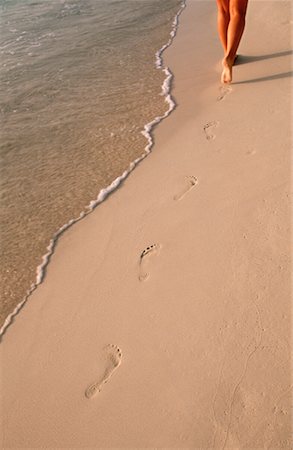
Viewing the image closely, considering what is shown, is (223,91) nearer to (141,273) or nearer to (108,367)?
(141,273)

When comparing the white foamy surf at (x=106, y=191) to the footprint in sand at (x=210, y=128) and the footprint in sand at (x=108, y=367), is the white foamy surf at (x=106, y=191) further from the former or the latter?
the footprint in sand at (x=108, y=367)

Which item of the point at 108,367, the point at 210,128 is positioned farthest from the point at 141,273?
the point at 210,128

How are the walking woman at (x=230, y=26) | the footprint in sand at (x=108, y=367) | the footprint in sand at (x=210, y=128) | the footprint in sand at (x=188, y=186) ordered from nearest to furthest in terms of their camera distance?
1. the footprint in sand at (x=108, y=367)
2. the footprint in sand at (x=188, y=186)
3. the footprint in sand at (x=210, y=128)
4. the walking woman at (x=230, y=26)

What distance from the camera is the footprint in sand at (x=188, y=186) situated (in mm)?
2653

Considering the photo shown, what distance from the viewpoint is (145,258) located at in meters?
2.32

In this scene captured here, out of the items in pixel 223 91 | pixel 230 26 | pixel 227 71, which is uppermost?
pixel 230 26

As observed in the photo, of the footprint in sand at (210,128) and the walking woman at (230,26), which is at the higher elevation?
the walking woman at (230,26)

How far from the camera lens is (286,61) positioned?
12.6 ft

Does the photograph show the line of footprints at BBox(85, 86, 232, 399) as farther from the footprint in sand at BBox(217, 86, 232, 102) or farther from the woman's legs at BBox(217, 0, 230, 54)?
the woman's legs at BBox(217, 0, 230, 54)

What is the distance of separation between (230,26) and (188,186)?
1633mm

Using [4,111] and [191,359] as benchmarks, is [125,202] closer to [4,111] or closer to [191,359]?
[191,359]

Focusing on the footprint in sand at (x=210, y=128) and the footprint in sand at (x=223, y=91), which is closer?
the footprint in sand at (x=210, y=128)

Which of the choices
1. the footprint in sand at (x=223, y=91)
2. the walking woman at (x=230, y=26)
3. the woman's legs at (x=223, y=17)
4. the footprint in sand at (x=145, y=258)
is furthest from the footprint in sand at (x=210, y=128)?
the footprint in sand at (x=145, y=258)

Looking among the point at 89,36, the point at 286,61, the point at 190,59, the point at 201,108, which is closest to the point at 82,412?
the point at 201,108
